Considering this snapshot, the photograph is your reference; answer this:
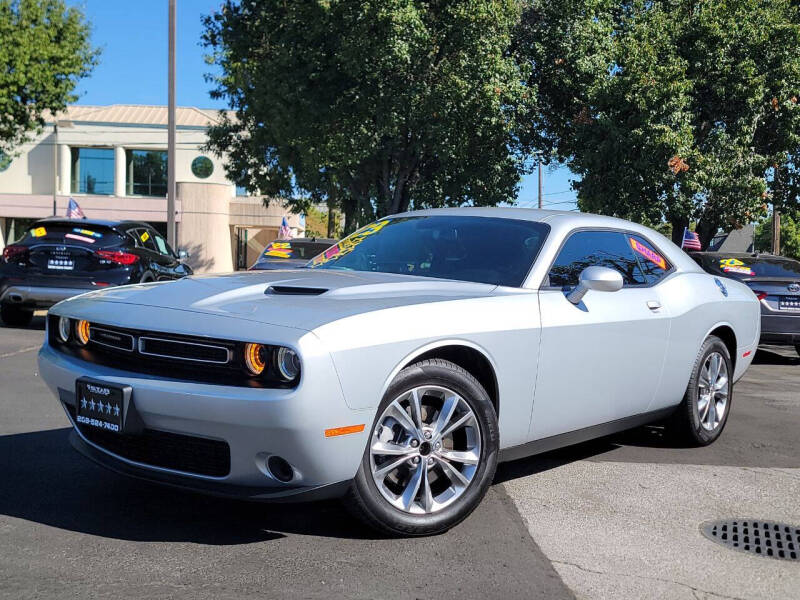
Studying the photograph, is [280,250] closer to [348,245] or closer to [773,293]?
[773,293]

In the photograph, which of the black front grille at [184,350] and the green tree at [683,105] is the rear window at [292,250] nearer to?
the black front grille at [184,350]

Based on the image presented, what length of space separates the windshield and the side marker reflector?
1354 mm

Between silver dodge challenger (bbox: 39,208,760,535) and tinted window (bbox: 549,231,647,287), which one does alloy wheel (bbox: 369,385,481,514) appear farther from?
tinted window (bbox: 549,231,647,287)

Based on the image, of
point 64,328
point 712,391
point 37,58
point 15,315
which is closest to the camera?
point 64,328

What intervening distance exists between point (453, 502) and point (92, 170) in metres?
44.6

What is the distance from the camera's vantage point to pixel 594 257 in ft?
16.9

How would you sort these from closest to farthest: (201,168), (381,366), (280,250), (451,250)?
1. (381,366)
2. (451,250)
3. (280,250)
4. (201,168)

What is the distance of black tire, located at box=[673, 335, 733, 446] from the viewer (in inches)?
224

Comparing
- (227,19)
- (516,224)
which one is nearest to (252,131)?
(227,19)

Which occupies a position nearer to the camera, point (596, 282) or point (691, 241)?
point (596, 282)

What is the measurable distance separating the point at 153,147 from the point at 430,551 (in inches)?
1729

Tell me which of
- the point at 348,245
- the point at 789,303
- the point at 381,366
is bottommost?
the point at 789,303

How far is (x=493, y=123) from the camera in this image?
861 inches

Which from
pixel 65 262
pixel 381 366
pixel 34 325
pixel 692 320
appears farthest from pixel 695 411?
pixel 34 325
